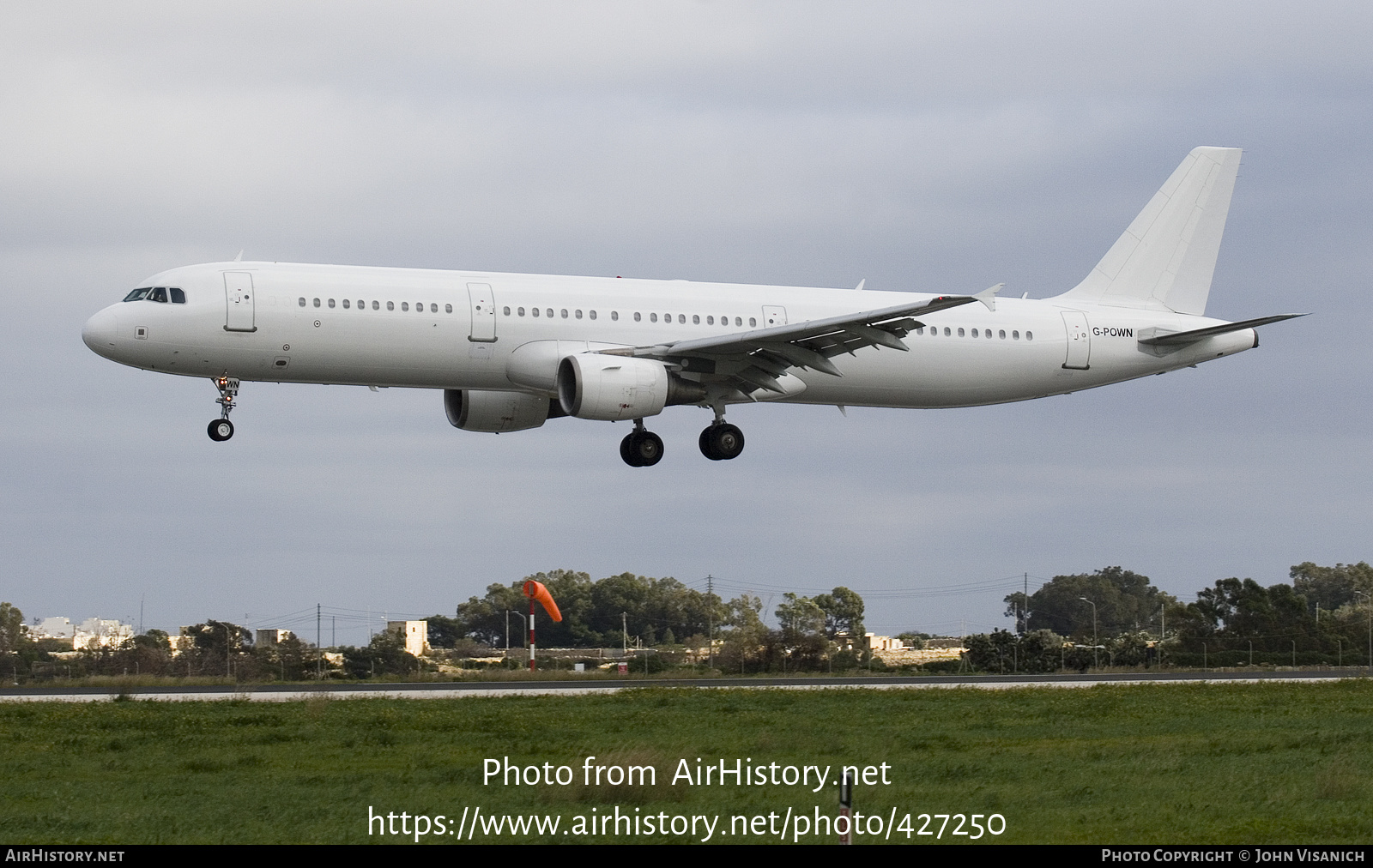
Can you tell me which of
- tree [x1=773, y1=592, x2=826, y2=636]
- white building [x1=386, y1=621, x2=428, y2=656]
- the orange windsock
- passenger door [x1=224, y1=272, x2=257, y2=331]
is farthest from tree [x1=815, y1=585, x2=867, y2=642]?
passenger door [x1=224, y1=272, x2=257, y2=331]

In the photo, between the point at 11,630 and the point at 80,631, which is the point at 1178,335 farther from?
the point at 80,631

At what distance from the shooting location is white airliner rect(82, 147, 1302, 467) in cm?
3819

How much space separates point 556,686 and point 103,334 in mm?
16281

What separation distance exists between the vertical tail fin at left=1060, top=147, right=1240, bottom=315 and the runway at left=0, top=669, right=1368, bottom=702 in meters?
11.3

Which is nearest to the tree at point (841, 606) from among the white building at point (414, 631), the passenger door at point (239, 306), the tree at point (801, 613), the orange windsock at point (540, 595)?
the tree at point (801, 613)

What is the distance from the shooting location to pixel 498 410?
148ft

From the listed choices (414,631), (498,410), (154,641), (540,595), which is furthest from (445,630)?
(498,410)

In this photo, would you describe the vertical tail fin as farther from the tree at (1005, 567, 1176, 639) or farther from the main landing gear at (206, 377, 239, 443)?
the tree at (1005, 567, 1176, 639)

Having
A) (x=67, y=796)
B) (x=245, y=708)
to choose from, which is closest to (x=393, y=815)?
(x=67, y=796)

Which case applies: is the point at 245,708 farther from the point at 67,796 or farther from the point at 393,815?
the point at 393,815

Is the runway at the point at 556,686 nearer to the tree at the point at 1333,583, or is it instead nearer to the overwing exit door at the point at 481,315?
the overwing exit door at the point at 481,315

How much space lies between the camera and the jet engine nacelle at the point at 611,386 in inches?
1547

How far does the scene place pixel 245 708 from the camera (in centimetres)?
3575

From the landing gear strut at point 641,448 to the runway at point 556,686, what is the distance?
593cm
